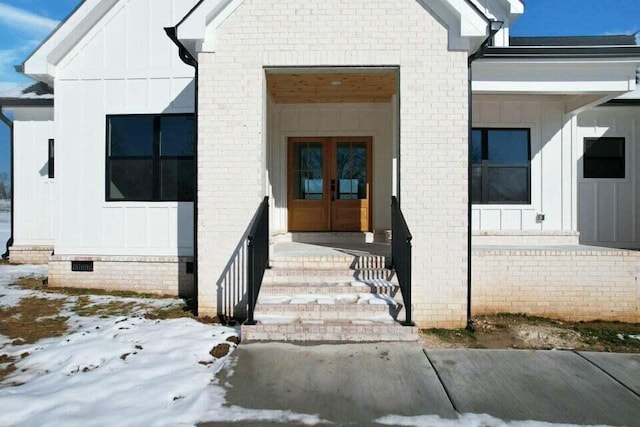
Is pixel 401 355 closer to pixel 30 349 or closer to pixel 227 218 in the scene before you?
pixel 227 218

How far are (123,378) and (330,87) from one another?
5.18m

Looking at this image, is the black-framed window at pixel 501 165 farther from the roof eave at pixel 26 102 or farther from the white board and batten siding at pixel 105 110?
the roof eave at pixel 26 102

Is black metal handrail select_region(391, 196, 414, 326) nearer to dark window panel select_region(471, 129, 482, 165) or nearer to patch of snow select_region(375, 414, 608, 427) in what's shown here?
patch of snow select_region(375, 414, 608, 427)

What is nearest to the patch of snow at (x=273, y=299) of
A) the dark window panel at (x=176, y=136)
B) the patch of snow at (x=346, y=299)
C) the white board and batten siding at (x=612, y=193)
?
the patch of snow at (x=346, y=299)

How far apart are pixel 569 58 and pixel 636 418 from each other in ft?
17.3

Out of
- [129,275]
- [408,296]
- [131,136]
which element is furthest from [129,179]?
[408,296]

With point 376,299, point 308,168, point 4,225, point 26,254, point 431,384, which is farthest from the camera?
point 4,225

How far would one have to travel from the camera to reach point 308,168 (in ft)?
26.6

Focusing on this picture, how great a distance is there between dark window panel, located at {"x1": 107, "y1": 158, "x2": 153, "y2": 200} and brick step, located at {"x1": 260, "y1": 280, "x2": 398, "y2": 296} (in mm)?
3542

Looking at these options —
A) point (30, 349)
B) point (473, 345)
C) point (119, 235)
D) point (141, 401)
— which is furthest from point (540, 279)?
point (119, 235)

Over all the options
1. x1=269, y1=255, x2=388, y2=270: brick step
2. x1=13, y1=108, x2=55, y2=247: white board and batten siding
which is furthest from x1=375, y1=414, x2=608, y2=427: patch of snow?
x1=13, y1=108, x2=55, y2=247: white board and batten siding

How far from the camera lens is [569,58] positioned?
602 cm

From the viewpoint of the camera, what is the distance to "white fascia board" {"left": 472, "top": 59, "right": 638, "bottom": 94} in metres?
6.16

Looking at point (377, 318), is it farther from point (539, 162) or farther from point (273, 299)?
point (539, 162)
